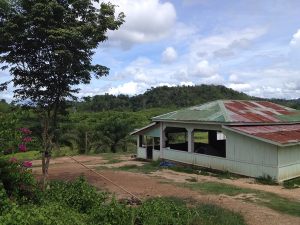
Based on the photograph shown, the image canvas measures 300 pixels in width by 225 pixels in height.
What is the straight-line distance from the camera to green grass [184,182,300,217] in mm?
11742

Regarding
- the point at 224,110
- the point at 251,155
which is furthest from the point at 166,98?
the point at 251,155

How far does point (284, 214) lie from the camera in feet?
36.1

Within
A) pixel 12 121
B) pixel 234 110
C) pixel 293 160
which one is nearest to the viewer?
pixel 12 121

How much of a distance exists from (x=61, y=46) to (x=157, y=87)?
87406mm

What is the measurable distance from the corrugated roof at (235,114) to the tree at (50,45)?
8.34m

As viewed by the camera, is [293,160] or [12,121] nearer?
[12,121]

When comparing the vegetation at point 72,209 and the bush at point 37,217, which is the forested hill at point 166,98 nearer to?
the vegetation at point 72,209

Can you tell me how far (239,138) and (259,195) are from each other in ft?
16.7

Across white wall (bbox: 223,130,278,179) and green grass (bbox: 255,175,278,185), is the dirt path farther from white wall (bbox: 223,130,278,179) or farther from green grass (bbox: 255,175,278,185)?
white wall (bbox: 223,130,278,179)

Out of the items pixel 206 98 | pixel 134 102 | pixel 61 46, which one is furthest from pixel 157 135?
pixel 134 102

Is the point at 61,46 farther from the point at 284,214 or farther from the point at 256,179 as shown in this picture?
the point at 256,179

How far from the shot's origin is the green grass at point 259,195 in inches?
462

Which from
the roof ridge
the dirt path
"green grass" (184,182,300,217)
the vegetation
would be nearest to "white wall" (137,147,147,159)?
the dirt path

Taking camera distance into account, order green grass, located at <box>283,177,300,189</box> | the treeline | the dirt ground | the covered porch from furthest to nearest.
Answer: the treeline → the covered porch → green grass, located at <box>283,177,300,189</box> → the dirt ground
